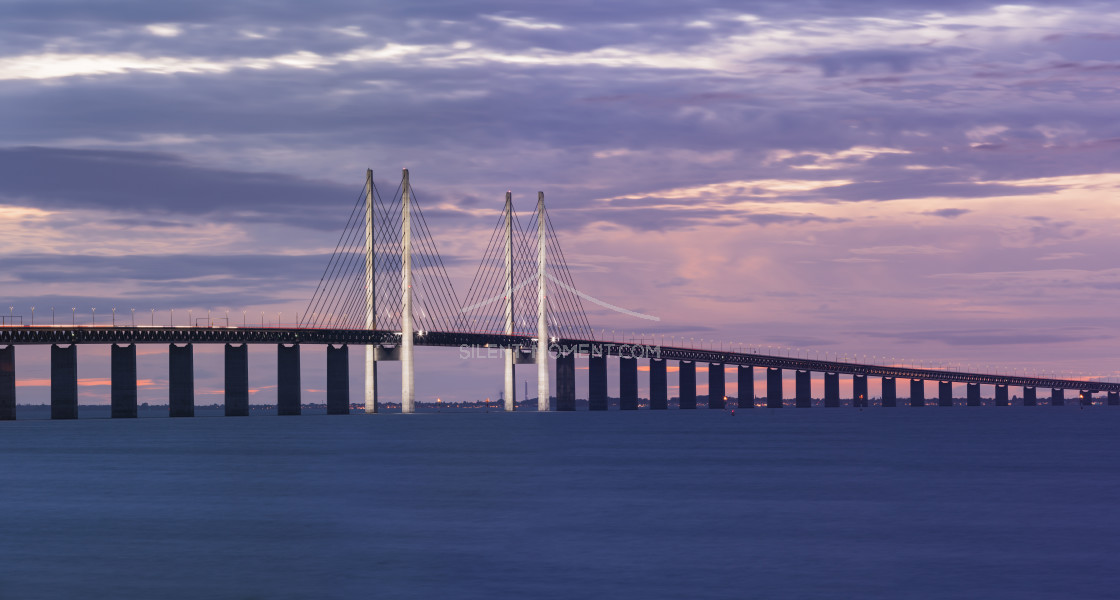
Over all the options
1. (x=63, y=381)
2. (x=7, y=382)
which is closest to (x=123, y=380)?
(x=63, y=381)

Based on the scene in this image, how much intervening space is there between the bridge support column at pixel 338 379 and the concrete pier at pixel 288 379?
414 cm

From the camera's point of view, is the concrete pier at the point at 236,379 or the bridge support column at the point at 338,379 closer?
the concrete pier at the point at 236,379

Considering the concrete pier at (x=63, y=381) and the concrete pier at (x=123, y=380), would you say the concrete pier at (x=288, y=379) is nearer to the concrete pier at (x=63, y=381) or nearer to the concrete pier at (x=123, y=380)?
the concrete pier at (x=123, y=380)

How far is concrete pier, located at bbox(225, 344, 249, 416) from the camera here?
163 meters

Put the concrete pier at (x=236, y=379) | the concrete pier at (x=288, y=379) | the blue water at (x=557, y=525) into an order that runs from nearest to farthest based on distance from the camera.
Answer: the blue water at (x=557, y=525)
the concrete pier at (x=236, y=379)
the concrete pier at (x=288, y=379)

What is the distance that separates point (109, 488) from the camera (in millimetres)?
65500

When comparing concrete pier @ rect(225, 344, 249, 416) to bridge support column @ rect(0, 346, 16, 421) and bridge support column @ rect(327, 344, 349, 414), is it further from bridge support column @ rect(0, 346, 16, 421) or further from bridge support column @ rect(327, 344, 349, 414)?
bridge support column @ rect(0, 346, 16, 421)

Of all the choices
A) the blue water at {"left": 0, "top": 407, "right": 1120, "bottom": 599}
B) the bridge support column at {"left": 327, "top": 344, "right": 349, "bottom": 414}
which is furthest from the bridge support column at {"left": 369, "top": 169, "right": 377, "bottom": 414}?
the blue water at {"left": 0, "top": 407, "right": 1120, "bottom": 599}

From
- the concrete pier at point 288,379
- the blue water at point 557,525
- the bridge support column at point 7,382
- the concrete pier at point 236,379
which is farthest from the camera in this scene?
the concrete pier at point 288,379

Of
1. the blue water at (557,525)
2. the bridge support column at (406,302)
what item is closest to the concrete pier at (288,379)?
the bridge support column at (406,302)

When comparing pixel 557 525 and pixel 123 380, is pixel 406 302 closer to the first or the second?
pixel 123 380

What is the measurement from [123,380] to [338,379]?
28.5 metres

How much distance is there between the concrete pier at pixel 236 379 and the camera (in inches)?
6432

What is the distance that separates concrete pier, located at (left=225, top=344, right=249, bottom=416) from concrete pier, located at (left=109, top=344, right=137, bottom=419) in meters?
11.0
